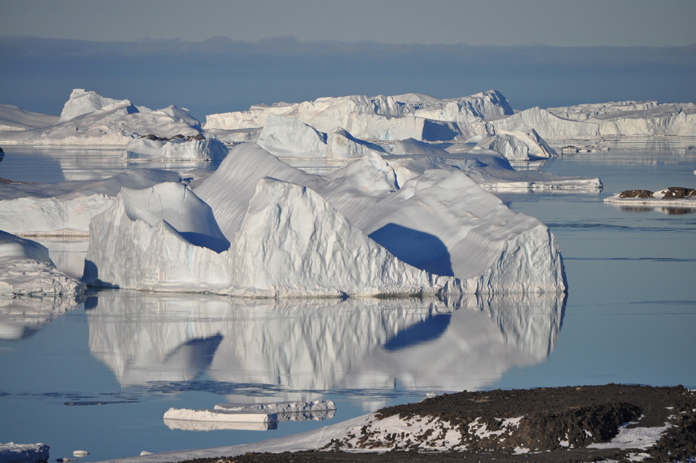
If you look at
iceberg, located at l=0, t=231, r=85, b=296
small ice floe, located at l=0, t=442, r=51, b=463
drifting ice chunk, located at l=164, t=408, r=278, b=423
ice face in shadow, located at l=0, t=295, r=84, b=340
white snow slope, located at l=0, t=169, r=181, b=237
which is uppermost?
white snow slope, located at l=0, t=169, r=181, b=237

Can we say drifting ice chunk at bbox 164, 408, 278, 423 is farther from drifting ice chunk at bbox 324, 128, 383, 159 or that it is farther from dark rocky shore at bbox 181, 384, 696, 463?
drifting ice chunk at bbox 324, 128, 383, 159

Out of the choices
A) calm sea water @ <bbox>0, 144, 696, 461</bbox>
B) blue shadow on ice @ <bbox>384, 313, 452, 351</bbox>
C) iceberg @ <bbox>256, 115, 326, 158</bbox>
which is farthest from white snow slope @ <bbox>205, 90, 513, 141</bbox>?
blue shadow on ice @ <bbox>384, 313, 452, 351</bbox>

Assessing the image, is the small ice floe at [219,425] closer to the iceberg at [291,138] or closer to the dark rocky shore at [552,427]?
the dark rocky shore at [552,427]

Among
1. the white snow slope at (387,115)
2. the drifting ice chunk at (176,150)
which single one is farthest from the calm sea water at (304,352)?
the white snow slope at (387,115)

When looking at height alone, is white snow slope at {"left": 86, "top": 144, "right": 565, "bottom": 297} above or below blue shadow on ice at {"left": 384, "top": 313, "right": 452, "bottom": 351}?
above

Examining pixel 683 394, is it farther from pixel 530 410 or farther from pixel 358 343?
pixel 358 343

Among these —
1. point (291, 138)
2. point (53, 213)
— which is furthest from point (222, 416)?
point (291, 138)

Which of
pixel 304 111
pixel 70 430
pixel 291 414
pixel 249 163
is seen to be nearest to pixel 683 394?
pixel 291 414
